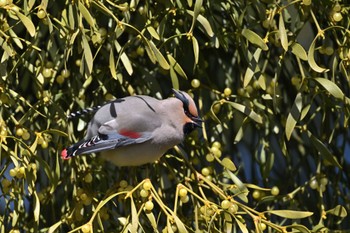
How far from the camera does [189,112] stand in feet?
4.56

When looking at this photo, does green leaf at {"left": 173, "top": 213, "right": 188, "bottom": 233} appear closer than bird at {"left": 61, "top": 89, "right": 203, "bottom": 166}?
Yes

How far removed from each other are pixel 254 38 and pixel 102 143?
0.93 feet

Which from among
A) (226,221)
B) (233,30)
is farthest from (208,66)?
(226,221)

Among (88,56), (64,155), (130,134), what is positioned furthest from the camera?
(130,134)

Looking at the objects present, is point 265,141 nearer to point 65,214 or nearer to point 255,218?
point 255,218

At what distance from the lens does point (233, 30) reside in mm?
1441

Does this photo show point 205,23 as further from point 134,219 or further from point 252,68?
point 134,219

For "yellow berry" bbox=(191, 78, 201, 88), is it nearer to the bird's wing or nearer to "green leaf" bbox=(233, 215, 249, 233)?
the bird's wing

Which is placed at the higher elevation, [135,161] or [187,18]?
[187,18]

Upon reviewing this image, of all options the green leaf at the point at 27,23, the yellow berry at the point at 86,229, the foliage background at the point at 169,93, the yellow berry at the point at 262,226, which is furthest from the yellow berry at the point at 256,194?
the green leaf at the point at 27,23

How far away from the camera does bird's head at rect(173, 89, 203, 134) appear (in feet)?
4.51

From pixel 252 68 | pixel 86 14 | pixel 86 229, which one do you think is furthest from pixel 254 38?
pixel 86 229

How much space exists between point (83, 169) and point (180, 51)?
0.24m

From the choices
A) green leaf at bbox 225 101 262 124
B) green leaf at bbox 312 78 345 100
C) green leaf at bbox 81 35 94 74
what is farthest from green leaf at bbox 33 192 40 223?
green leaf at bbox 312 78 345 100
